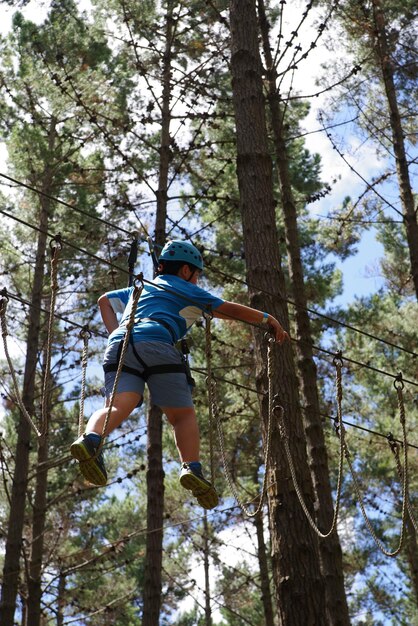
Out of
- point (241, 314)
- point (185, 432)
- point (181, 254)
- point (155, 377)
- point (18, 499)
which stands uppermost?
point (18, 499)

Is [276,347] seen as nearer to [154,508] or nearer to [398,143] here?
[154,508]

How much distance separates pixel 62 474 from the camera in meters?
14.6

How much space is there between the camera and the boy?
12.1ft

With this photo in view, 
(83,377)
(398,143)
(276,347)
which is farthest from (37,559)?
(398,143)

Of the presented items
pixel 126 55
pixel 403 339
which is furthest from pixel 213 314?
pixel 403 339

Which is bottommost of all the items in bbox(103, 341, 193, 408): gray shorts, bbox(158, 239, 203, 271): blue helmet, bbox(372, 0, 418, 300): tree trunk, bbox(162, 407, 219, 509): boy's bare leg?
bbox(162, 407, 219, 509): boy's bare leg

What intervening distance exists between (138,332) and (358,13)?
793cm

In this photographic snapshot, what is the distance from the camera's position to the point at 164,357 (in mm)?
3900

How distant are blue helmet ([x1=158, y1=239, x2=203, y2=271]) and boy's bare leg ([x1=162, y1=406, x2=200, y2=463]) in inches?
32.5

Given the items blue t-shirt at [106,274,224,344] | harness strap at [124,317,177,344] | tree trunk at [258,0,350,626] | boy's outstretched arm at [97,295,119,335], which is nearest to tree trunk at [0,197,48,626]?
tree trunk at [258,0,350,626]

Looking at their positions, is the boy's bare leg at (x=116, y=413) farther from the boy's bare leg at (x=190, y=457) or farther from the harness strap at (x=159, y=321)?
the harness strap at (x=159, y=321)

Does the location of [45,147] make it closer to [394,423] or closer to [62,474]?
[62,474]

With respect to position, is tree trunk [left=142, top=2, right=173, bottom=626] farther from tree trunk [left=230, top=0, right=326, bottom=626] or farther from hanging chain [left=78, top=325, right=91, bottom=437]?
hanging chain [left=78, top=325, right=91, bottom=437]

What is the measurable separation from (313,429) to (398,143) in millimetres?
3675
